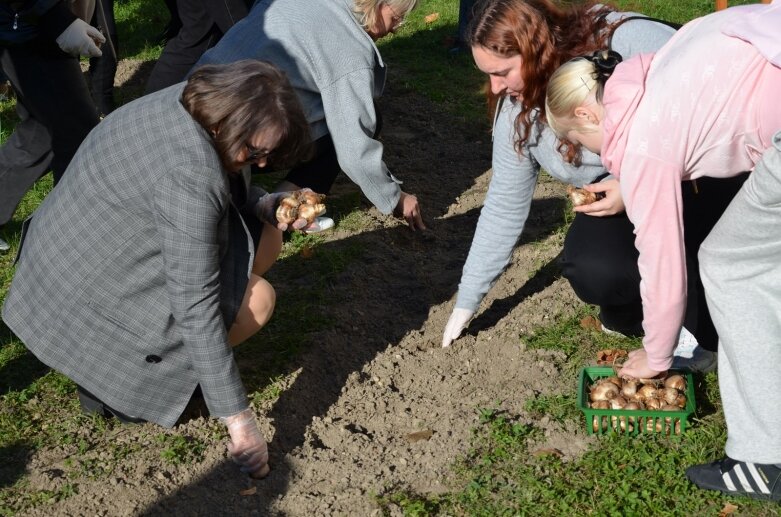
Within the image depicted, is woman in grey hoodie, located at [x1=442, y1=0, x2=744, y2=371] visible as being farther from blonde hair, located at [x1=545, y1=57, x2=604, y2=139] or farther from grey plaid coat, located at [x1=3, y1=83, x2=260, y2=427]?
grey plaid coat, located at [x1=3, y1=83, x2=260, y2=427]

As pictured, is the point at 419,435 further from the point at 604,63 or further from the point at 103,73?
the point at 103,73

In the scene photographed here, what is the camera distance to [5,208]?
4.81 meters

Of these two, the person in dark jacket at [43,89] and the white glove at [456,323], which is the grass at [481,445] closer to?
the white glove at [456,323]

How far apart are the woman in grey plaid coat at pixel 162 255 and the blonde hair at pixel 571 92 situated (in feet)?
2.52

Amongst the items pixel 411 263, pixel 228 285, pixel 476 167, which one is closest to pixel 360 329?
pixel 411 263

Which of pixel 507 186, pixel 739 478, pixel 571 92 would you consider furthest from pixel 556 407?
pixel 571 92

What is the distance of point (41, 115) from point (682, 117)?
3050 mm

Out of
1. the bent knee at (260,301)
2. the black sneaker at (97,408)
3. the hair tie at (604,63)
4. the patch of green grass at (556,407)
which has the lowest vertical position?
the patch of green grass at (556,407)

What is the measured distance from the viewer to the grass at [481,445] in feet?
10.1

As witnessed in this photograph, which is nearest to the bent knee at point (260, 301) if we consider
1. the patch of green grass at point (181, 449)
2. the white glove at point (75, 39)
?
the patch of green grass at point (181, 449)

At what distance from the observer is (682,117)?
2.71m

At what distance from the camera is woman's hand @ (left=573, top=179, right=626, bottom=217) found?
3.50 metres

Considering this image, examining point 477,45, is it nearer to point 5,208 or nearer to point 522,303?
point 522,303

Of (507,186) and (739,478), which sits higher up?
(507,186)
